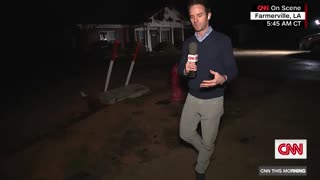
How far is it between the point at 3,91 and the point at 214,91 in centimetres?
1200

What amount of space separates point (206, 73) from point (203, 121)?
569 millimetres

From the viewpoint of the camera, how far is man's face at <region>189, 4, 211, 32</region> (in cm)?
391

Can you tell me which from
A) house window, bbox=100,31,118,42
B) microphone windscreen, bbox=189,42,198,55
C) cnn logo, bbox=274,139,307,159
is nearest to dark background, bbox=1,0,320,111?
house window, bbox=100,31,118,42

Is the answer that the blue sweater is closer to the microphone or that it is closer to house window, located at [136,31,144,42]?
the microphone

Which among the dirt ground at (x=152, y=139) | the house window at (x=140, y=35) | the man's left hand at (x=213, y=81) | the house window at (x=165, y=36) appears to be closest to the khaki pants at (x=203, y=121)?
the man's left hand at (x=213, y=81)

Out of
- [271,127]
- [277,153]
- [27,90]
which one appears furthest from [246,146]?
[27,90]

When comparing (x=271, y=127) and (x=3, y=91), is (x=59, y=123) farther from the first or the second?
(x=3, y=91)

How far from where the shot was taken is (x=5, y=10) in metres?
32.9

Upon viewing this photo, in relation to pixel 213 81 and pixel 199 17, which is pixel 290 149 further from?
pixel 199 17

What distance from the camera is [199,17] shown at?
154 inches

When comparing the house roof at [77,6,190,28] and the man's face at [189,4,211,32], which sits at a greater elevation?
the house roof at [77,6,190,28]

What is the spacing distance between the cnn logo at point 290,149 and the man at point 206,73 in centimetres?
169

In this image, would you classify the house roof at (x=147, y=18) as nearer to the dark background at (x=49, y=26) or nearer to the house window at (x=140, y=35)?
the dark background at (x=49, y=26)

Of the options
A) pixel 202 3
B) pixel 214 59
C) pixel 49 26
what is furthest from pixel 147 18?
pixel 214 59
